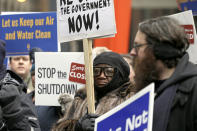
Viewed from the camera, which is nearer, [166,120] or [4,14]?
[166,120]

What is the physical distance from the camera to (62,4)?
4.75 meters

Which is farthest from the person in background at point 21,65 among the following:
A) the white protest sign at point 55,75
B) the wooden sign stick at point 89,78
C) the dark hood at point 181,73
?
the dark hood at point 181,73

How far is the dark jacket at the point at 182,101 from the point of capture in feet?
9.80

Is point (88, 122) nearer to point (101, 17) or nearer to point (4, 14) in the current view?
point (101, 17)

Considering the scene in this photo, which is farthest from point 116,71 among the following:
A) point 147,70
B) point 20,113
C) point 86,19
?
point 147,70

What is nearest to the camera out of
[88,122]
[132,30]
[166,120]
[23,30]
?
[166,120]

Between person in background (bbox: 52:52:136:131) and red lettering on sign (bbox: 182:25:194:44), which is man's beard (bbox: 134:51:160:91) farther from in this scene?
red lettering on sign (bbox: 182:25:194:44)

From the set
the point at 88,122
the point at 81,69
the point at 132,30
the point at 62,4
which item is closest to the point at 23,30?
the point at 81,69

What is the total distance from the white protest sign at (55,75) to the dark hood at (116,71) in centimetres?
95

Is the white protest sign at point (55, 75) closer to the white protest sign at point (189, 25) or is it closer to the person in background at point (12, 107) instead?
the person in background at point (12, 107)

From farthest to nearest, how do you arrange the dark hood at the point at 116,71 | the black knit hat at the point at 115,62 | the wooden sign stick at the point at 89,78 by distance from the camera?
the black knit hat at the point at 115,62
the dark hood at the point at 116,71
the wooden sign stick at the point at 89,78

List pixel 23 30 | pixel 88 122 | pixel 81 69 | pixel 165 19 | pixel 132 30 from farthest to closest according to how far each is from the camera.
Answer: pixel 132 30 → pixel 23 30 → pixel 81 69 → pixel 88 122 → pixel 165 19

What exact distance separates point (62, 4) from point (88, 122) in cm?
107

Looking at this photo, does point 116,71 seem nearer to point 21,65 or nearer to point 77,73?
point 77,73
